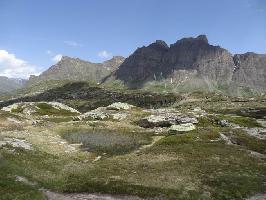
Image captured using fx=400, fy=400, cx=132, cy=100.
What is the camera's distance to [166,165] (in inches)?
1860

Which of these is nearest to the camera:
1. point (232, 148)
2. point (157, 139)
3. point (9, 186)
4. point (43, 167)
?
point (9, 186)

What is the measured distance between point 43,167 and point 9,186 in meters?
8.73

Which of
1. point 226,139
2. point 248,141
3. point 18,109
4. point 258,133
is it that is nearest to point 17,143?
point 226,139

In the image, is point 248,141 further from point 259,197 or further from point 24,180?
point 24,180

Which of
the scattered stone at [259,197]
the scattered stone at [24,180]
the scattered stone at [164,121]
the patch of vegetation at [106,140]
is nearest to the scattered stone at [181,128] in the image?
the patch of vegetation at [106,140]

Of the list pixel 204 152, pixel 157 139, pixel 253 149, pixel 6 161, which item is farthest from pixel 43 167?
pixel 253 149

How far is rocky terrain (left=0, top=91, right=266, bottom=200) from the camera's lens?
1457 inches

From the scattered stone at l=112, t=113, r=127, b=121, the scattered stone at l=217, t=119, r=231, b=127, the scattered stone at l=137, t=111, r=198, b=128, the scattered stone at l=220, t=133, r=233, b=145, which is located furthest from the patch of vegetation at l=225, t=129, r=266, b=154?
the scattered stone at l=112, t=113, r=127, b=121

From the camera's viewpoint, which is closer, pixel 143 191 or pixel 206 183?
pixel 143 191

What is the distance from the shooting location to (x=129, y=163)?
48500 mm

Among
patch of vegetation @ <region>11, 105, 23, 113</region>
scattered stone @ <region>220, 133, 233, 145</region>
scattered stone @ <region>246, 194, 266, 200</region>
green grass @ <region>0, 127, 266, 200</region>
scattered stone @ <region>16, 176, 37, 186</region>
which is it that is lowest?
scattered stone @ <region>246, 194, 266, 200</region>

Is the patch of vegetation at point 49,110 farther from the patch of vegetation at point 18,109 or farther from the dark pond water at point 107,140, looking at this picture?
the dark pond water at point 107,140

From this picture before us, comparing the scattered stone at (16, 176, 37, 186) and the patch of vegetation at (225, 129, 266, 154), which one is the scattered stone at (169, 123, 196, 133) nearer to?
the patch of vegetation at (225, 129, 266, 154)

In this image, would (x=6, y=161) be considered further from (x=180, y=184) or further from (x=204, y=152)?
(x=204, y=152)
